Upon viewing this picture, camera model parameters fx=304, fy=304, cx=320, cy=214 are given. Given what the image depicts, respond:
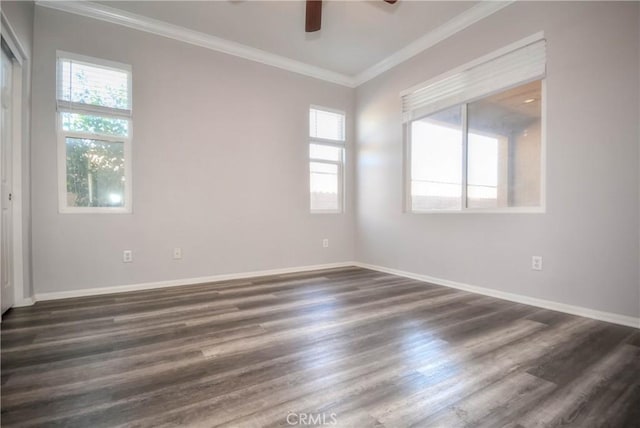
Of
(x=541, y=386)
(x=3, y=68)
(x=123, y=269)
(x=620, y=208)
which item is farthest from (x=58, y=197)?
(x=620, y=208)

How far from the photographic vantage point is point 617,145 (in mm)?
2250

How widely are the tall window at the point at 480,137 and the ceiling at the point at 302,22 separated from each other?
0.67 m

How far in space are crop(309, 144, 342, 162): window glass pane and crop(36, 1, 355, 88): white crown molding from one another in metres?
1.01

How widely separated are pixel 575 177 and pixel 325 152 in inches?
119

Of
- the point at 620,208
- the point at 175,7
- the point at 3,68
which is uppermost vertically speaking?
the point at 175,7

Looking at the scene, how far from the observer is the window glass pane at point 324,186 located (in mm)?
4539

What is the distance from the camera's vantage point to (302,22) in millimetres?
3371

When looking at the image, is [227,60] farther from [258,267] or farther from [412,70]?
[258,267]

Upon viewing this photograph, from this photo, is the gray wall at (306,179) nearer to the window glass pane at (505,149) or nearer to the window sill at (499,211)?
the window sill at (499,211)

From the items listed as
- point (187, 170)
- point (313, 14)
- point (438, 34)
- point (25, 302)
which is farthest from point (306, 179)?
point (25, 302)

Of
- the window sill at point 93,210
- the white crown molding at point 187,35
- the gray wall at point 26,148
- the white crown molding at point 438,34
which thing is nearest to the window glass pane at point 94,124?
the gray wall at point 26,148

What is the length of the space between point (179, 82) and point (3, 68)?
1461 millimetres

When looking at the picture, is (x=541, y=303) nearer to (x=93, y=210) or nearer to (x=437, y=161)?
(x=437, y=161)

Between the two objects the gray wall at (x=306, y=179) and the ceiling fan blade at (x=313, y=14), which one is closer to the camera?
the gray wall at (x=306, y=179)
